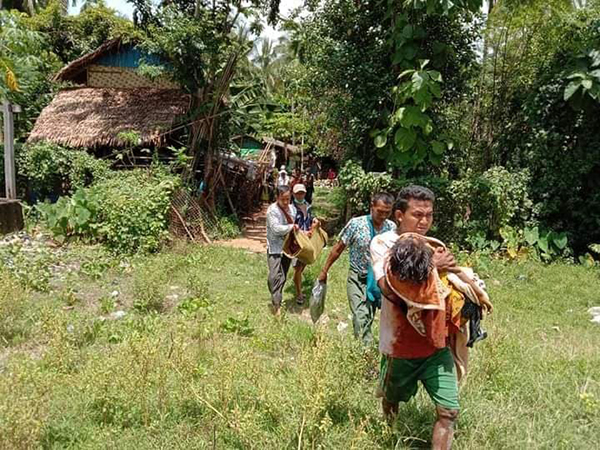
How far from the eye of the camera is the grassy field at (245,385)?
2609 millimetres

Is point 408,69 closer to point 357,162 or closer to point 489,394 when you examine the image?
point 357,162

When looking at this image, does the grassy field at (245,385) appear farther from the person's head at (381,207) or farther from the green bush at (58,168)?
the green bush at (58,168)

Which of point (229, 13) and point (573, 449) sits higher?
point (229, 13)

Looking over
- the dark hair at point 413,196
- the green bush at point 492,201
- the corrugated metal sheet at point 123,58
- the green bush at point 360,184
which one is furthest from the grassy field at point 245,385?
the corrugated metal sheet at point 123,58

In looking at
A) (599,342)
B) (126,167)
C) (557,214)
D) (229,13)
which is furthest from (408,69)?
(126,167)

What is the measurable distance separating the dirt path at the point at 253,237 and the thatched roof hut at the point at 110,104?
2.83 meters

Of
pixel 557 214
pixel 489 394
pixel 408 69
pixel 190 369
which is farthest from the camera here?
pixel 557 214

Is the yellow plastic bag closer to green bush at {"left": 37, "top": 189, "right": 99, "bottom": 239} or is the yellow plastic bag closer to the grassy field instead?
the grassy field

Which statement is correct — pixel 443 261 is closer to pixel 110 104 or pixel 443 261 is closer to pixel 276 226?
pixel 276 226

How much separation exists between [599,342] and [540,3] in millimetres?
6826

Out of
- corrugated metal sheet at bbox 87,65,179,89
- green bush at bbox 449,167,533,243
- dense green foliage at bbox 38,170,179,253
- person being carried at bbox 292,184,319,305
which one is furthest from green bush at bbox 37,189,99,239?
green bush at bbox 449,167,533,243

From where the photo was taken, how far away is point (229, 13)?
11094mm

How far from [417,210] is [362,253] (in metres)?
1.42

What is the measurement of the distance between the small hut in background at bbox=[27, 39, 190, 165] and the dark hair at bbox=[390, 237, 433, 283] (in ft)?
30.2
